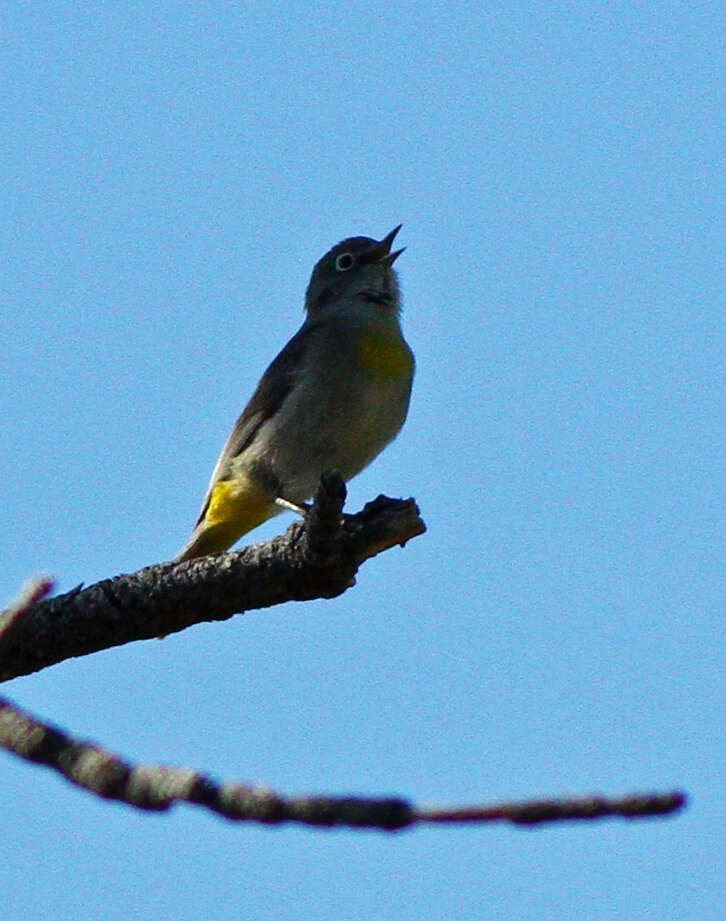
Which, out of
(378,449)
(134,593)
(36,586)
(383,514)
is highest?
(378,449)

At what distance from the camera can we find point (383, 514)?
5.33 meters

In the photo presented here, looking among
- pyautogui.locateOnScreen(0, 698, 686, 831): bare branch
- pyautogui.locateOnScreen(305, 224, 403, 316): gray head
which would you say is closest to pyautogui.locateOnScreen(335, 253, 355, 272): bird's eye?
pyautogui.locateOnScreen(305, 224, 403, 316): gray head

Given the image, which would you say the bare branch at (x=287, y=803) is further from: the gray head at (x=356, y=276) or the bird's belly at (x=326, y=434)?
the gray head at (x=356, y=276)

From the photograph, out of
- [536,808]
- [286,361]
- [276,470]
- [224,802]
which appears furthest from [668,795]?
[286,361]

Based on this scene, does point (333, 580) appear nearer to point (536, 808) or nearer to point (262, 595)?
point (262, 595)

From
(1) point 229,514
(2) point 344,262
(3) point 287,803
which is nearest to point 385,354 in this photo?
(1) point 229,514

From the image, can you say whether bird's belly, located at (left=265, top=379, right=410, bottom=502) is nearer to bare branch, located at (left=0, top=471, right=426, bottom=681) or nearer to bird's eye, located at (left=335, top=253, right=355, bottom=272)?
bird's eye, located at (left=335, top=253, right=355, bottom=272)

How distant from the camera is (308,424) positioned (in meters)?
9.05

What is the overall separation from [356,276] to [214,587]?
614 centimetres

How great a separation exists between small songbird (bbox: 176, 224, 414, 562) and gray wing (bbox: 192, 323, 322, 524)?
0.01 metres

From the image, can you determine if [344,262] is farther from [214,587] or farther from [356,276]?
[214,587]

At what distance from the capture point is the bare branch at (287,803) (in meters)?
1.05

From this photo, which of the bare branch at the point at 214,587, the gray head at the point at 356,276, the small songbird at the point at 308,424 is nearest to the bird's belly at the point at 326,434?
the small songbird at the point at 308,424

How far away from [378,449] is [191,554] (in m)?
1.53
